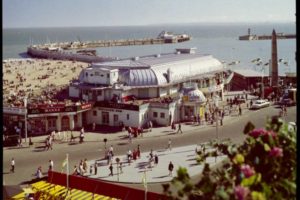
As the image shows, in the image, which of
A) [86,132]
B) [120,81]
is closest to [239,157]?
[86,132]

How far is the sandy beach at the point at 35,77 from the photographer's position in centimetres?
4980

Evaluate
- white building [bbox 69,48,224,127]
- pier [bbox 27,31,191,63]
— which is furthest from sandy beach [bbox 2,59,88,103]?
white building [bbox 69,48,224,127]

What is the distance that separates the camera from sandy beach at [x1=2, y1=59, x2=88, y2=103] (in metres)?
49.8

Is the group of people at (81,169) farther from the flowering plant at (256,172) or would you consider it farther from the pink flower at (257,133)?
the pink flower at (257,133)

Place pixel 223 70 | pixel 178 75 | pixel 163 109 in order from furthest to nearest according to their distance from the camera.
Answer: pixel 223 70
pixel 178 75
pixel 163 109

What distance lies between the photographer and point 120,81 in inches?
1617

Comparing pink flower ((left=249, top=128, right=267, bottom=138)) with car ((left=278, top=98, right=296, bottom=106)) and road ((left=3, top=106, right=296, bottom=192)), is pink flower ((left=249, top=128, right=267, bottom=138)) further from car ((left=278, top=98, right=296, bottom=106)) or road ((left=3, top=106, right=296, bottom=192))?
car ((left=278, top=98, right=296, bottom=106))

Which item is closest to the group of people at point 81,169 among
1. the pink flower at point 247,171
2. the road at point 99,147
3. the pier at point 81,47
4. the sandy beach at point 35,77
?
the road at point 99,147

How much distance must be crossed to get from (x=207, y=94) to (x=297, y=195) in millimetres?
40105

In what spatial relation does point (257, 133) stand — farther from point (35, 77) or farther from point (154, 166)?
point (35, 77)

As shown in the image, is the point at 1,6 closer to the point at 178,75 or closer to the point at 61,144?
the point at 61,144

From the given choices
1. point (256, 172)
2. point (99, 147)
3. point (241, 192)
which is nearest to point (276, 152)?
point (256, 172)

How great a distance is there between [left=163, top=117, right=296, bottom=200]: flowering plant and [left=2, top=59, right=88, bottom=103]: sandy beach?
125ft

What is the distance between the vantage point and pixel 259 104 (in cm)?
4381
